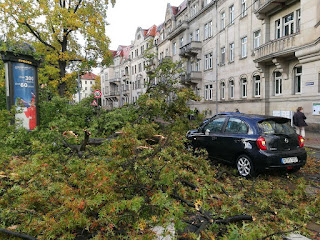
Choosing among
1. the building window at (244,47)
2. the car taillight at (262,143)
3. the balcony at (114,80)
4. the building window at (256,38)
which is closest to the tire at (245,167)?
the car taillight at (262,143)

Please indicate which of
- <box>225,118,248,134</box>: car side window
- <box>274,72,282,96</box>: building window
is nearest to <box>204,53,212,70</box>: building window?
<box>274,72,282,96</box>: building window

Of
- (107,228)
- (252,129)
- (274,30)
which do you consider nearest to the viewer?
(107,228)

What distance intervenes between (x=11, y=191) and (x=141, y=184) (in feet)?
5.79

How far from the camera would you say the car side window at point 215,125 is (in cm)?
704

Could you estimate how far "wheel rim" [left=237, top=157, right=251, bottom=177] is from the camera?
6.04 meters

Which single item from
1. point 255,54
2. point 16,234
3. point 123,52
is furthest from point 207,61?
point 123,52

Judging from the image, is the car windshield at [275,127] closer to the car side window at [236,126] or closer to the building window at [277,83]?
the car side window at [236,126]

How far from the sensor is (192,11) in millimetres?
34906

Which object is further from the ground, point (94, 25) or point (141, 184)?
point (94, 25)

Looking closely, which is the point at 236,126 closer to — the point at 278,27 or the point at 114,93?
the point at 278,27

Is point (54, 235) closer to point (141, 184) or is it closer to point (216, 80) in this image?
point (141, 184)

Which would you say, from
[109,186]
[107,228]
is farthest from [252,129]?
[107,228]

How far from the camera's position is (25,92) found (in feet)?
31.1

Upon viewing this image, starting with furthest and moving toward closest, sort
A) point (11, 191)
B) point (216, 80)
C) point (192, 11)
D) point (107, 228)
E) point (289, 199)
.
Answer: point (192, 11) → point (216, 80) → point (289, 199) → point (11, 191) → point (107, 228)
